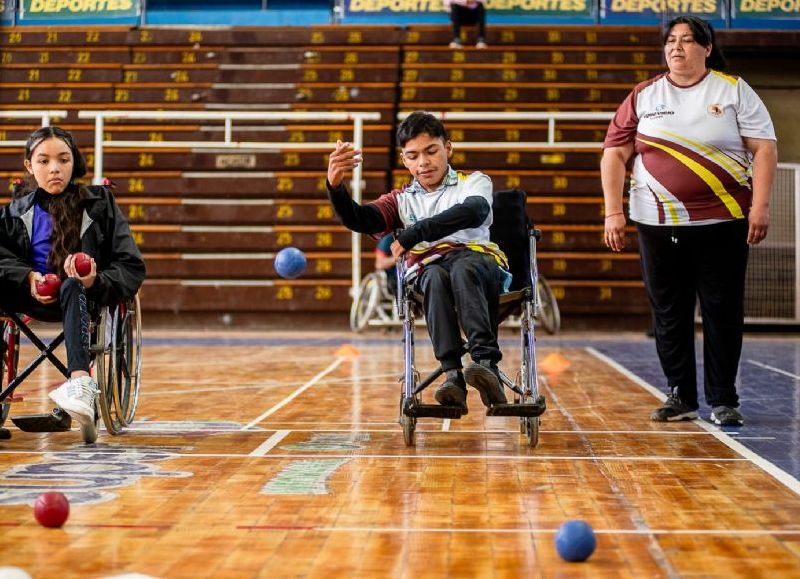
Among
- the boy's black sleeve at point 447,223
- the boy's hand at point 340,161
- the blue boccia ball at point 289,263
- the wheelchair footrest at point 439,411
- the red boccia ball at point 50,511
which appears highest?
the boy's hand at point 340,161

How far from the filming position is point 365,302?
10.1 meters

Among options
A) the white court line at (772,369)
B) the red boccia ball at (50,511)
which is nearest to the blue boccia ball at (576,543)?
the red boccia ball at (50,511)

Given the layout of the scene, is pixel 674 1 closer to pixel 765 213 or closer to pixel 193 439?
pixel 765 213

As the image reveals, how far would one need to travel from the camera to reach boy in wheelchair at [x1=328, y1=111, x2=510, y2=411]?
3705 millimetres

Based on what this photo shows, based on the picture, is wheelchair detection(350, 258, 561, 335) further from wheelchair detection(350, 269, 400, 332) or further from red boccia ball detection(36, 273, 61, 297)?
red boccia ball detection(36, 273, 61, 297)

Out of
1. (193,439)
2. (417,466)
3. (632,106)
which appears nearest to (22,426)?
(193,439)

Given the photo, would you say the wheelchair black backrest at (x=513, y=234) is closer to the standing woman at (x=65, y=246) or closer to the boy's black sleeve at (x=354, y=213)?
the boy's black sleeve at (x=354, y=213)

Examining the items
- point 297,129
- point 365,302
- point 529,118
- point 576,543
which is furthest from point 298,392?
point 297,129

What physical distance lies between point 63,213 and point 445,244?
1303 mm

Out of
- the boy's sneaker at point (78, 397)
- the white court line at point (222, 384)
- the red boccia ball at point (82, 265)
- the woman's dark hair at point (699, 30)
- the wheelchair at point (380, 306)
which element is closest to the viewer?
the boy's sneaker at point (78, 397)

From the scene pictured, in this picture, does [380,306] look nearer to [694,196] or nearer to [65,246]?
[694,196]

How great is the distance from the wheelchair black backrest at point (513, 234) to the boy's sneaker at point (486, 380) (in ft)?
1.94

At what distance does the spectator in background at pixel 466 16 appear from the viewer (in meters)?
12.4

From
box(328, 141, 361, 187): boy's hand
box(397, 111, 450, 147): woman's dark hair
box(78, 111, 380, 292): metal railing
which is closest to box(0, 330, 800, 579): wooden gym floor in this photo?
box(328, 141, 361, 187): boy's hand
